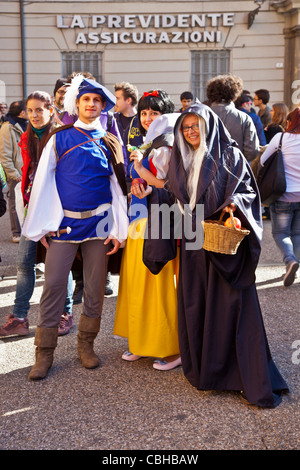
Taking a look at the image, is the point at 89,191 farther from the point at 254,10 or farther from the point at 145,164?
the point at 254,10

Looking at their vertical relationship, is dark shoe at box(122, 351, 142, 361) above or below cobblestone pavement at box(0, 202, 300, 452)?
above

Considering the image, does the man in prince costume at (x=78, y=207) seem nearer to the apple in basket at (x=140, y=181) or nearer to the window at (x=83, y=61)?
the apple in basket at (x=140, y=181)

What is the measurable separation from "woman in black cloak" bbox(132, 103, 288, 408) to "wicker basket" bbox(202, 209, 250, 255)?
191 mm

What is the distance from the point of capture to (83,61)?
651 inches

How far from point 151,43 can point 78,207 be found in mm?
13396

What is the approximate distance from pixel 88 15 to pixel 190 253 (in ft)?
A: 46.1

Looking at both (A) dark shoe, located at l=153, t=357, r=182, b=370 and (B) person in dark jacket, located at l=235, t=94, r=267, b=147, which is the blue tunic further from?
(B) person in dark jacket, located at l=235, t=94, r=267, b=147

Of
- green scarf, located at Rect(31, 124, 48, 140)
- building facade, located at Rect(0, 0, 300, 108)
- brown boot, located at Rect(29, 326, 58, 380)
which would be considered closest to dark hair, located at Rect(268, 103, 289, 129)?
green scarf, located at Rect(31, 124, 48, 140)

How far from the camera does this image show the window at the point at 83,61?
16.5 m

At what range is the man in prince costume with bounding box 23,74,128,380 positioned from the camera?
3941 millimetres

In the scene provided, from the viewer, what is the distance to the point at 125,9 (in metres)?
16.2

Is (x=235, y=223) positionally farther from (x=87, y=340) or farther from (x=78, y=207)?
(x=87, y=340)

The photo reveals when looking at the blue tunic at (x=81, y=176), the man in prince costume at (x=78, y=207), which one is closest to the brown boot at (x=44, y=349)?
the man in prince costume at (x=78, y=207)

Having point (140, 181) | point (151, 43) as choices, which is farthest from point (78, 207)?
point (151, 43)
